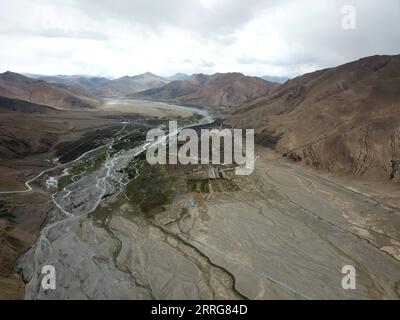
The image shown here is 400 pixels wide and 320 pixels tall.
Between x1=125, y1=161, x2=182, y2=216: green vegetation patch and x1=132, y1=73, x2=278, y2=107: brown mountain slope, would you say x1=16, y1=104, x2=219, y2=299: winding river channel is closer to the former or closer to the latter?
x1=125, y1=161, x2=182, y2=216: green vegetation patch

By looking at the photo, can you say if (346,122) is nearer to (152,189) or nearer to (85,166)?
(152,189)

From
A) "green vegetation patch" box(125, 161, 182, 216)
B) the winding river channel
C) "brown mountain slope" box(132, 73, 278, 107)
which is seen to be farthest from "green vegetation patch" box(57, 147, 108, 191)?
A: "brown mountain slope" box(132, 73, 278, 107)

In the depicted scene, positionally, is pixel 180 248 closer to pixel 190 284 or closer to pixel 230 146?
pixel 190 284

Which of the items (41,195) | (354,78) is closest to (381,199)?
(41,195)

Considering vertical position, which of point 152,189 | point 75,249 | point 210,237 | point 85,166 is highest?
point 85,166

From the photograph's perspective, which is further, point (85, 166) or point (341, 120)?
point (341, 120)

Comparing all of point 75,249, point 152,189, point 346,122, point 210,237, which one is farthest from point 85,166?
point 346,122
